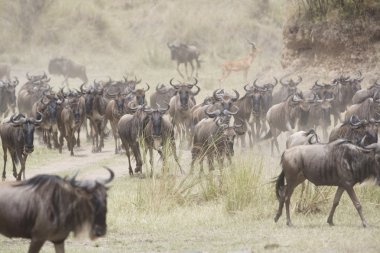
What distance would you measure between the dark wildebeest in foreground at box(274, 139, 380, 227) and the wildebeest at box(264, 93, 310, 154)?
9.96 metres

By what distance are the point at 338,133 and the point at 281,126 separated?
282 inches

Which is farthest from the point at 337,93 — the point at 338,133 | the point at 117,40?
the point at 117,40

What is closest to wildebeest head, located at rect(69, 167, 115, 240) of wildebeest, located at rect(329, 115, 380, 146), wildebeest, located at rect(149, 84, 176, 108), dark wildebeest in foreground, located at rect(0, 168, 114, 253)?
dark wildebeest in foreground, located at rect(0, 168, 114, 253)

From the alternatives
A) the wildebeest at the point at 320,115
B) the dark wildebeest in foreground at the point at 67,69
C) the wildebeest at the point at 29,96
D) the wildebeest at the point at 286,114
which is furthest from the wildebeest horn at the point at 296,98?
the dark wildebeest in foreground at the point at 67,69

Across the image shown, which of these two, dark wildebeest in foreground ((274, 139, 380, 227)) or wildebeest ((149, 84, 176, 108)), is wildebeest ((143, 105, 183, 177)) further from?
wildebeest ((149, 84, 176, 108))

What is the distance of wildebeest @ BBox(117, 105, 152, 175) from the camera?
18.1 metres

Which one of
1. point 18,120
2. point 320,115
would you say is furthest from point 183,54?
point 18,120

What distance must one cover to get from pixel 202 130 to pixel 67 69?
2599 cm

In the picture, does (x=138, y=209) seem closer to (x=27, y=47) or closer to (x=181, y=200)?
(x=181, y=200)

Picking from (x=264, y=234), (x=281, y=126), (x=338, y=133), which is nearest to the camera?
(x=264, y=234)

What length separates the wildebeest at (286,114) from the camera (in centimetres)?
2142

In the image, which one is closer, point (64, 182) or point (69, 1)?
point (64, 182)

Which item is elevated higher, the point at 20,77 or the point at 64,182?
the point at 64,182

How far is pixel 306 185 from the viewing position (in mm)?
12555
